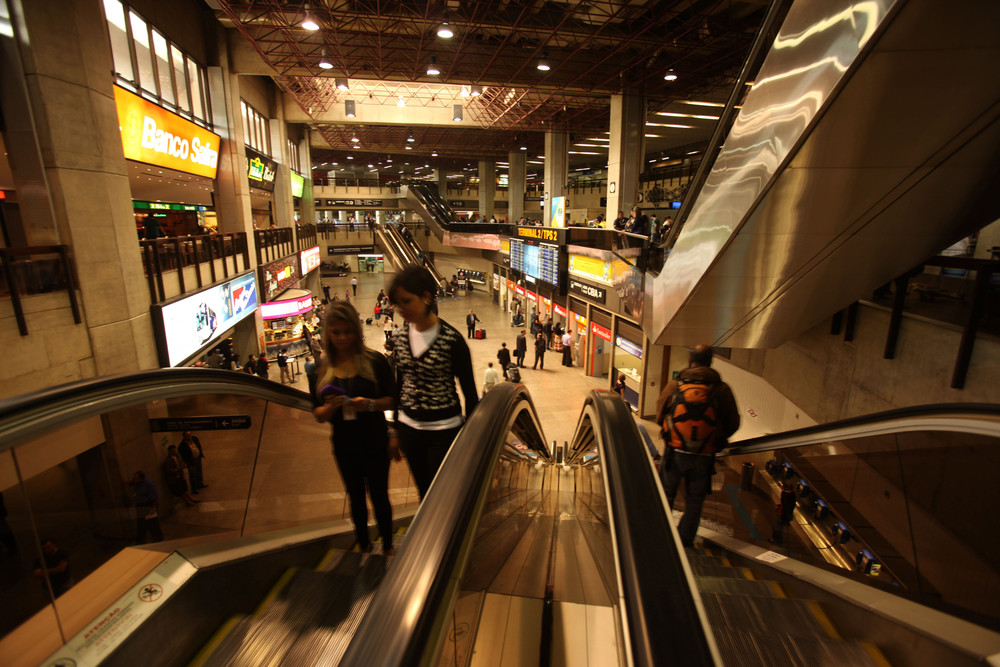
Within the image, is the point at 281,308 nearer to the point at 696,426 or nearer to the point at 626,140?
the point at 626,140

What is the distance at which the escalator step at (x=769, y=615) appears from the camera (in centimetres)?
197

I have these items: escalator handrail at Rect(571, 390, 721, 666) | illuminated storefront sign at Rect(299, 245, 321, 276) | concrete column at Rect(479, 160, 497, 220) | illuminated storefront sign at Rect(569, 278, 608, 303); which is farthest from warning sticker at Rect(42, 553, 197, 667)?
concrete column at Rect(479, 160, 497, 220)

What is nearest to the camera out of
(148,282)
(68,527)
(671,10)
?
(68,527)

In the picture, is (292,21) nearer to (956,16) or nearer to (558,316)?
(558,316)

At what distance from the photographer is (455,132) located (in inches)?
1064

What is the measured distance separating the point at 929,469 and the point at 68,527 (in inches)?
157

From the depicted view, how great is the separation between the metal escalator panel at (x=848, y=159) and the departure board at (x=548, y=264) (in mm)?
10929

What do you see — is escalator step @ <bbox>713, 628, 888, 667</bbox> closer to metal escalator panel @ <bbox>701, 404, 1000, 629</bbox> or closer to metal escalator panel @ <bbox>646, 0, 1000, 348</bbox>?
metal escalator panel @ <bbox>701, 404, 1000, 629</bbox>

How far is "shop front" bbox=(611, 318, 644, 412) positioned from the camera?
12250 millimetres

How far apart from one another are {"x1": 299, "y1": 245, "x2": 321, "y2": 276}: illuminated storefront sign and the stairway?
22.9m

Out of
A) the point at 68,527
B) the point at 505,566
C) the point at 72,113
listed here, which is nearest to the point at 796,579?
the point at 505,566

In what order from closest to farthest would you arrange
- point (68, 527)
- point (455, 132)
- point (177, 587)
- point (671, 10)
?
point (68, 527), point (177, 587), point (671, 10), point (455, 132)

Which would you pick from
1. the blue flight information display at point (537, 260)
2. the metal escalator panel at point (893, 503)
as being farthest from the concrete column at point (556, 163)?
the metal escalator panel at point (893, 503)

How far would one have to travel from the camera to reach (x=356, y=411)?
7.54 feet
